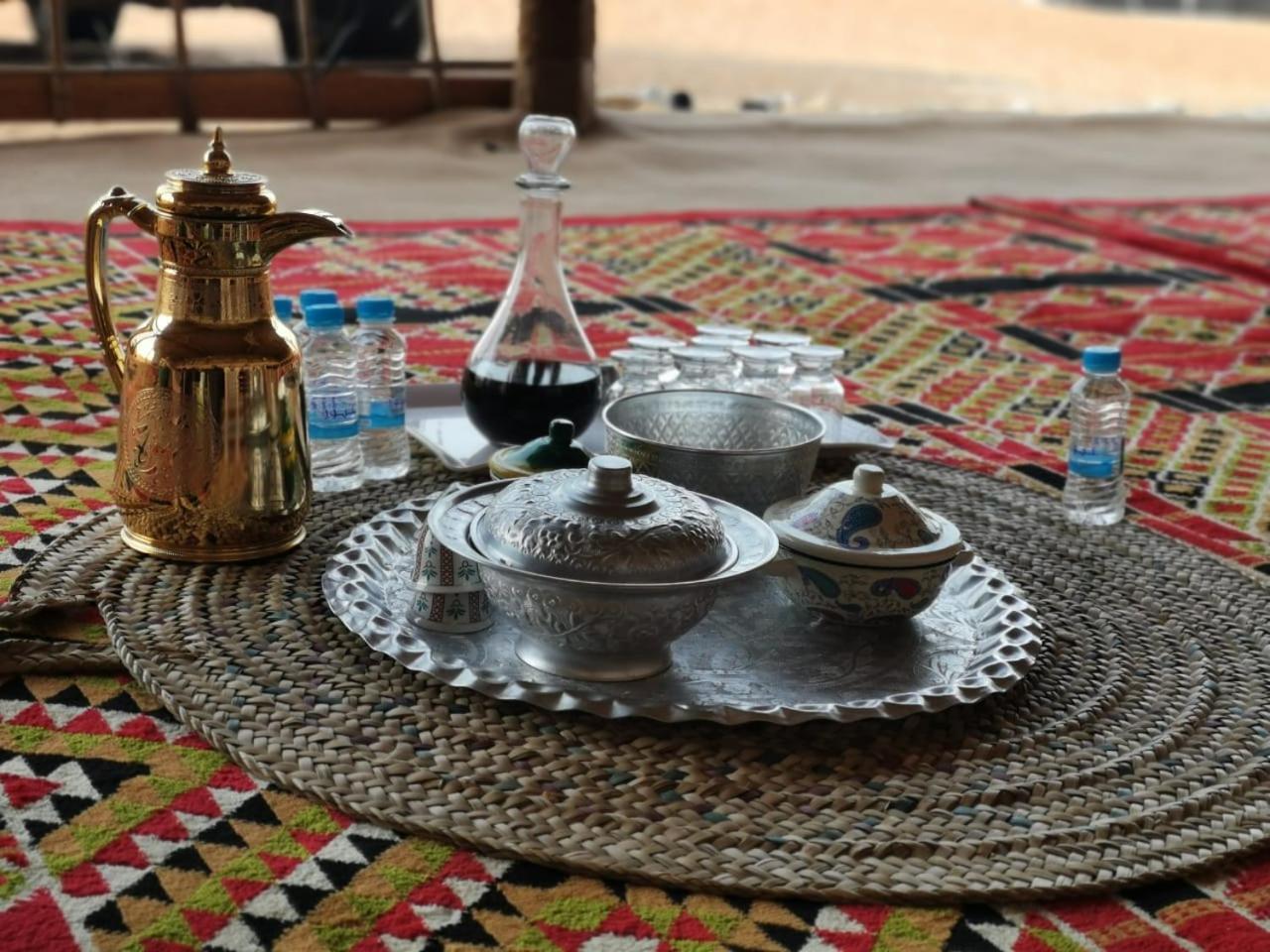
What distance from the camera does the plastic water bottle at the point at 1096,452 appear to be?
136cm

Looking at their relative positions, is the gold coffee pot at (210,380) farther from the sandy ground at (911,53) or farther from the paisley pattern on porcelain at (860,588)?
the sandy ground at (911,53)

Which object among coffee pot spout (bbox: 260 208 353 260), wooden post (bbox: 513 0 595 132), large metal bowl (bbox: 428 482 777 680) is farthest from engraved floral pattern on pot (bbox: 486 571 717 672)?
wooden post (bbox: 513 0 595 132)

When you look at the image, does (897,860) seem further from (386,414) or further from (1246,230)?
(1246,230)

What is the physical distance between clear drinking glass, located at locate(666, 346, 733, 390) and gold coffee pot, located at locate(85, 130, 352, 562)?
367mm

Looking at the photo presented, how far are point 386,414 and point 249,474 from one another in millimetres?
269

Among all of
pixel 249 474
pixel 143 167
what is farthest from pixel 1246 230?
pixel 249 474

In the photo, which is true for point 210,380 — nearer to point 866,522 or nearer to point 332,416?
point 332,416

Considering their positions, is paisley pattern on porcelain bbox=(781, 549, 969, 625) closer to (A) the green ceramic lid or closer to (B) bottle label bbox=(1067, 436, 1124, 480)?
(A) the green ceramic lid

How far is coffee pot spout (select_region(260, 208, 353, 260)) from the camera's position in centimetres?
105

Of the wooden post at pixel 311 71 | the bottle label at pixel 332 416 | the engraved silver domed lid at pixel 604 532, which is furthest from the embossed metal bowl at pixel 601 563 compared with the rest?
the wooden post at pixel 311 71

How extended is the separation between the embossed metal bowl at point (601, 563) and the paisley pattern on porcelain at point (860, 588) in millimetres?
52

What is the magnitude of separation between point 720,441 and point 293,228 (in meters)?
0.36

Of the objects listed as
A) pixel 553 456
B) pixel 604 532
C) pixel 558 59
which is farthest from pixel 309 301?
pixel 558 59

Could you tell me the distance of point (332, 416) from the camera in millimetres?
1254
